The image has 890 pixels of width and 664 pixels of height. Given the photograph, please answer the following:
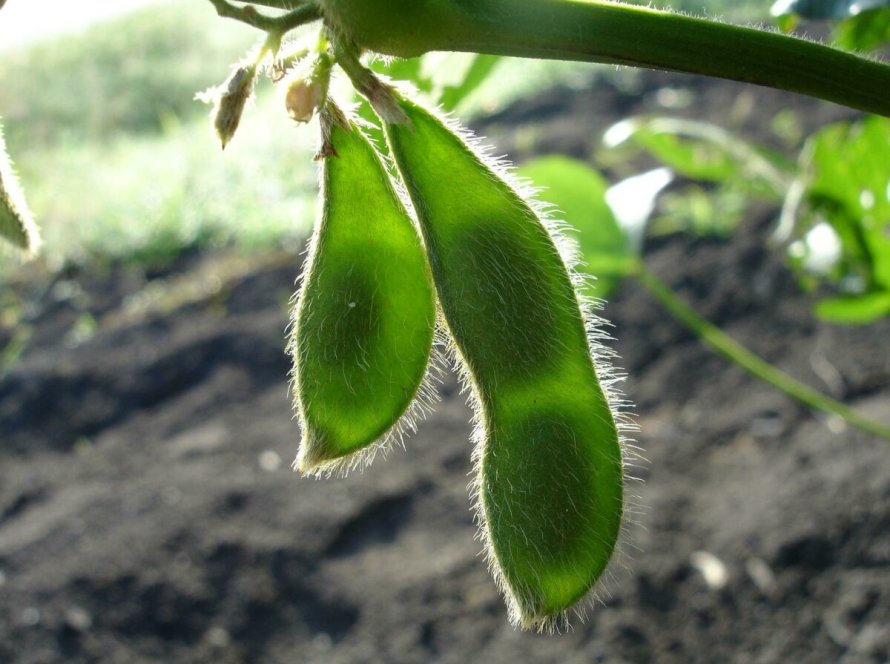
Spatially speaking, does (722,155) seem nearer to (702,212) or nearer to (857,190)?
(857,190)

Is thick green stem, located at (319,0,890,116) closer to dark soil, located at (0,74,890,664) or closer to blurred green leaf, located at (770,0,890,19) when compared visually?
blurred green leaf, located at (770,0,890,19)

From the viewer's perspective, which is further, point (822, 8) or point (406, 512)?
point (406, 512)

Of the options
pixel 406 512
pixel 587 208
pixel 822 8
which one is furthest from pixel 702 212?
pixel 822 8

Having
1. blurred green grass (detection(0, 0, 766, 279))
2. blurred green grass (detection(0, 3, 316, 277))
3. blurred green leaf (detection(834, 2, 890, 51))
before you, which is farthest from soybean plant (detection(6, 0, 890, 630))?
blurred green grass (detection(0, 0, 766, 279))

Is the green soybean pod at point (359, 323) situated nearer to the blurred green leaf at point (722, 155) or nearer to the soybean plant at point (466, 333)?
the soybean plant at point (466, 333)

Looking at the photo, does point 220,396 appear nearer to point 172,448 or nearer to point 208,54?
point 172,448

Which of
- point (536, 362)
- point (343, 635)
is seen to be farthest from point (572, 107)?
point (536, 362)
